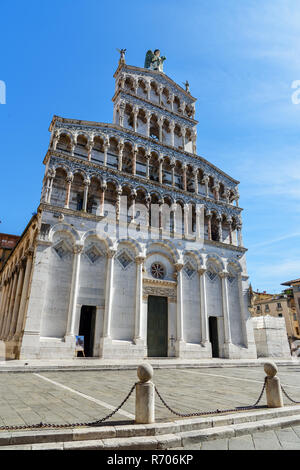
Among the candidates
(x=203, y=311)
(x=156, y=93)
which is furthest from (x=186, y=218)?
(x=156, y=93)

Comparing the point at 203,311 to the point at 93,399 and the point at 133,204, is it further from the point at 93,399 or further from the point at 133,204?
the point at 93,399

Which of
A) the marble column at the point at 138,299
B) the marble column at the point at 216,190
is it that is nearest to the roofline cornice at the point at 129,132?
the marble column at the point at 216,190

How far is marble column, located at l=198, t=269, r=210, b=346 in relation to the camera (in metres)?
20.8

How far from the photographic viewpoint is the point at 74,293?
17.1 metres

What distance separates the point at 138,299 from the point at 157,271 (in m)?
2.90

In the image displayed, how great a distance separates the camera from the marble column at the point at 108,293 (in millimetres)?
17414

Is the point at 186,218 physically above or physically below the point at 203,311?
above

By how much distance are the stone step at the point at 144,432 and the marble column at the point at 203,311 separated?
1576 cm

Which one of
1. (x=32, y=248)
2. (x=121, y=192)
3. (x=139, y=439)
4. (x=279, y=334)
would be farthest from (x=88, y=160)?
(x=279, y=334)

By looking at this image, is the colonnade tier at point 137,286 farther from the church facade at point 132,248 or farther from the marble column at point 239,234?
the marble column at point 239,234

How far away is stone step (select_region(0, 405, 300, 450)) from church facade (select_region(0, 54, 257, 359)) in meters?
12.4

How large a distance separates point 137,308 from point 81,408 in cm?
1289

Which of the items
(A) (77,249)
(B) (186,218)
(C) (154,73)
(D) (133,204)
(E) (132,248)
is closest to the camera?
(A) (77,249)
